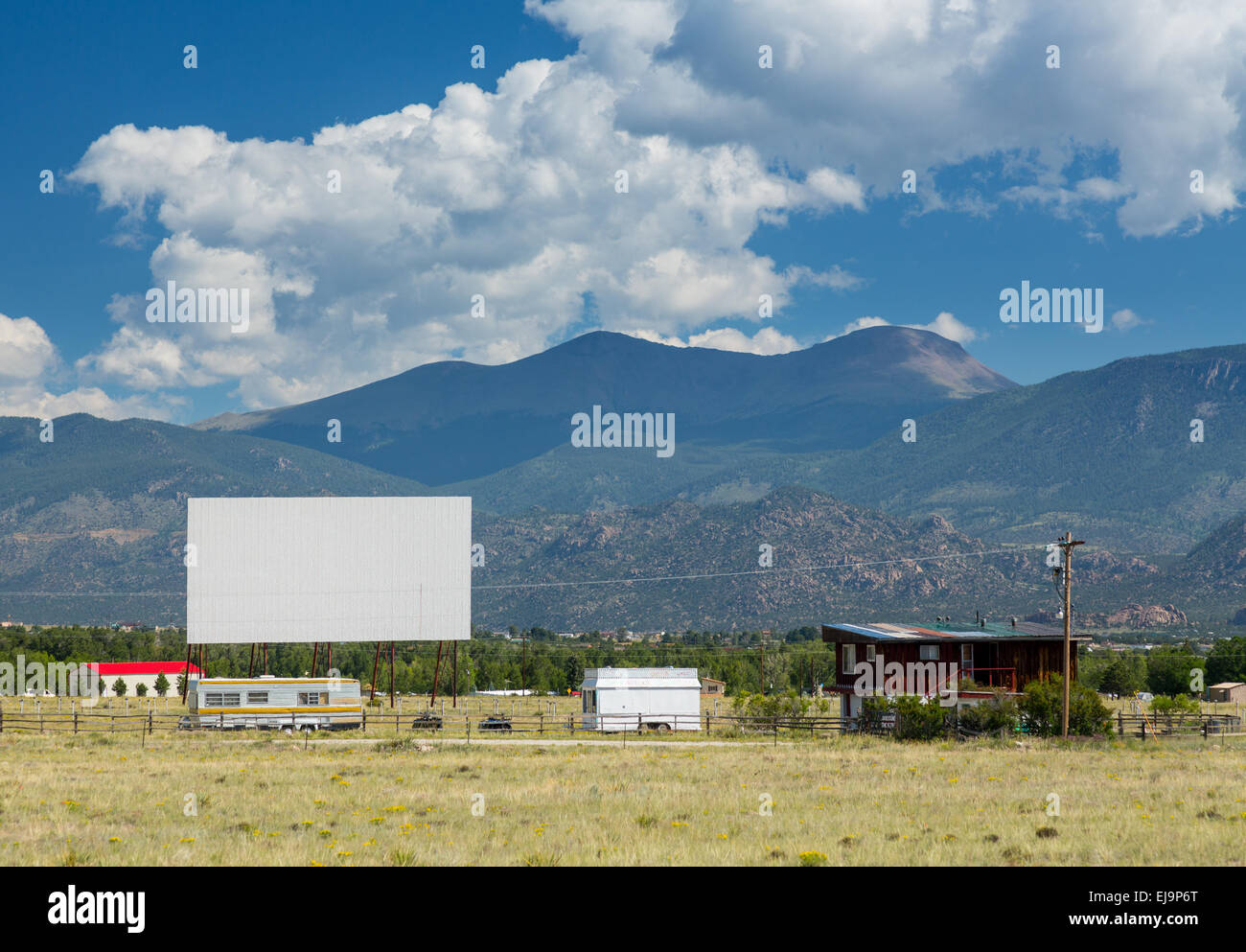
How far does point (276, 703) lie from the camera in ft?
209

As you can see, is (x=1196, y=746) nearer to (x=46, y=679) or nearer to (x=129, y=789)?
(x=129, y=789)

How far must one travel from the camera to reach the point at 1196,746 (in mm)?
43594

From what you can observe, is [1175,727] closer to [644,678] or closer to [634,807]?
[644,678]

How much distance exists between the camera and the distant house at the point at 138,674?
136538 millimetres

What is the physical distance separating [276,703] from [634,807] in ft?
145

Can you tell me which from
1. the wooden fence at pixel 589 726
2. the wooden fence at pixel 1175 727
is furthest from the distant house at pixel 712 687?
the wooden fence at pixel 1175 727

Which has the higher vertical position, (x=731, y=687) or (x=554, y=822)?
(x=554, y=822)

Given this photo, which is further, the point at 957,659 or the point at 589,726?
the point at 957,659

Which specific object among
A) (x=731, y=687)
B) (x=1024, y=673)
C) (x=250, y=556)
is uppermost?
(x=250, y=556)

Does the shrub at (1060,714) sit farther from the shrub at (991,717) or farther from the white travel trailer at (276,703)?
the white travel trailer at (276,703)

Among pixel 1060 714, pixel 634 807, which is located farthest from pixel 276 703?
pixel 634 807
